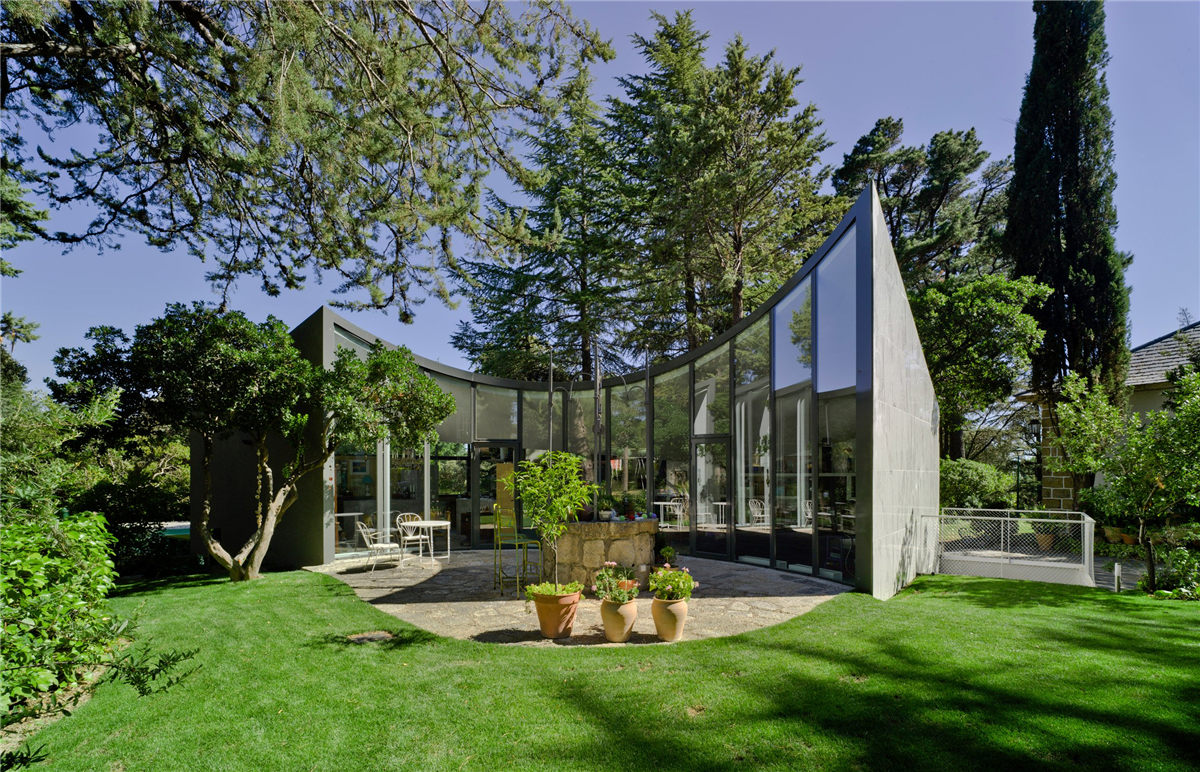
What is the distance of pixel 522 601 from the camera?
7.61 m

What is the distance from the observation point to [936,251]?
65.8ft

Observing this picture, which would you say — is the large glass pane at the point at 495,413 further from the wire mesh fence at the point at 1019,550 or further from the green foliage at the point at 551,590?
the wire mesh fence at the point at 1019,550

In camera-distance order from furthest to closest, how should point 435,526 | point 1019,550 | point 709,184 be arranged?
1. point 709,184
2. point 435,526
3. point 1019,550

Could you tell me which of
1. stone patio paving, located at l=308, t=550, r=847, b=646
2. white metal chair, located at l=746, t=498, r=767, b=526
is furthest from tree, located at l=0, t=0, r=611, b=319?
white metal chair, located at l=746, t=498, r=767, b=526

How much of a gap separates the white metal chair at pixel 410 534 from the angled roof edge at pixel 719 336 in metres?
2.97

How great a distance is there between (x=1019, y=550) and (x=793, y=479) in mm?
4332

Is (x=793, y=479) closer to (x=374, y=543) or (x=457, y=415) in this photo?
(x=457, y=415)

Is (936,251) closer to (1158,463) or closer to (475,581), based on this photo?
(1158,463)

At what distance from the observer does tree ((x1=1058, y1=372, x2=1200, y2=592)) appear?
7.84 m

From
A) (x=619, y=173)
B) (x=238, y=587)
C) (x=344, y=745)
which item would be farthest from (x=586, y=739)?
(x=619, y=173)

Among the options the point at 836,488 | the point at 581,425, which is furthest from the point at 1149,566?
the point at 581,425

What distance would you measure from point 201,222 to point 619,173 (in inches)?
562

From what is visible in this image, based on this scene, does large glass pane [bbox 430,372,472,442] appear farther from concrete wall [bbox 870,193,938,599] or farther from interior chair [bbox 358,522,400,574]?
concrete wall [bbox 870,193,938,599]

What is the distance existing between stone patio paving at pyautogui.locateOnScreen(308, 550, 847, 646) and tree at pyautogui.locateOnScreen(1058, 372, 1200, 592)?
15.0 feet
